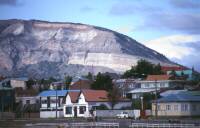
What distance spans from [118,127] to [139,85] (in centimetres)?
10026

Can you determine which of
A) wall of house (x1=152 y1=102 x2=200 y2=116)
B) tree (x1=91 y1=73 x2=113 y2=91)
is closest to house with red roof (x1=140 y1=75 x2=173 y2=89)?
tree (x1=91 y1=73 x2=113 y2=91)

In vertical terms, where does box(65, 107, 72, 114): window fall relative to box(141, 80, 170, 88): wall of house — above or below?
below

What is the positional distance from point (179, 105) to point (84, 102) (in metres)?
24.0

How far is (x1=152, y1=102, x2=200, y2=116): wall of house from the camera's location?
96625 millimetres

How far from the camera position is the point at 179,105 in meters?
97.9

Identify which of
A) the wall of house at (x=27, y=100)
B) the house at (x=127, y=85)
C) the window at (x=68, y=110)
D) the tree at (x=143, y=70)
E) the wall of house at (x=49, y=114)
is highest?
the tree at (x=143, y=70)

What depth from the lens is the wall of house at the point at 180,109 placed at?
96625 mm

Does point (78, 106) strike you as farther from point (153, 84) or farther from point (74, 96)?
point (153, 84)

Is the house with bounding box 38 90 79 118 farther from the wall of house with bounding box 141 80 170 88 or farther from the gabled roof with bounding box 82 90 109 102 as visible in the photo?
the wall of house with bounding box 141 80 170 88

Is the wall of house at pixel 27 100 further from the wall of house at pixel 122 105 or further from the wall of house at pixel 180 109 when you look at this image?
the wall of house at pixel 180 109

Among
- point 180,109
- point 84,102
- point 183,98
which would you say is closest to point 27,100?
point 84,102

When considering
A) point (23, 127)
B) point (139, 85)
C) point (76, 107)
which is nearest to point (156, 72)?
point (139, 85)

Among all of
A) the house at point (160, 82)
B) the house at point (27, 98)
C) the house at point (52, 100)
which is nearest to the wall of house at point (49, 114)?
the house at point (52, 100)

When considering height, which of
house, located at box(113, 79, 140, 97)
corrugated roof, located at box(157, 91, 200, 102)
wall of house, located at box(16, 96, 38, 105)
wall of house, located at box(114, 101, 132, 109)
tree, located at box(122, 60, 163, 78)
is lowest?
wall of house, located at box(114, 101, 132, 109)
